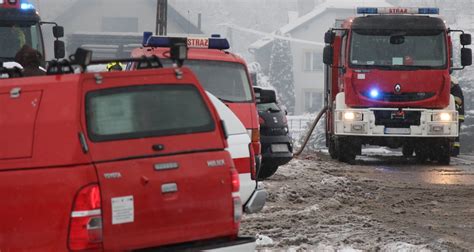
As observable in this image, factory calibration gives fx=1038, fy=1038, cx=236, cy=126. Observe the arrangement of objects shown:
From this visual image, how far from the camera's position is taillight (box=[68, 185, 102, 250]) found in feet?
23.6

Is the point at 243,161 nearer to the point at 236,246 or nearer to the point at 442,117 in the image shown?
the point at 236,246

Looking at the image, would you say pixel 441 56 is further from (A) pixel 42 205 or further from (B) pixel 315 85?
(B) pixel 315 85

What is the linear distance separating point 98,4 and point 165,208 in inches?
2093

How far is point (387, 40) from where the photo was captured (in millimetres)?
21641

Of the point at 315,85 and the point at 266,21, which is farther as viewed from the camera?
the point at 266,21

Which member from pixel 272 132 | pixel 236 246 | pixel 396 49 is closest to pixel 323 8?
pixel 396 49

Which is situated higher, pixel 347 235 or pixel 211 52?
pixel 211 52

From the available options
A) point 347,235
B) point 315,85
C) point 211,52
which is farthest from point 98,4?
point 347,235

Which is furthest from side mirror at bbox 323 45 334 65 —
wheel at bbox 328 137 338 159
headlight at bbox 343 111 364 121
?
wheel at bbox 328 137 338 159

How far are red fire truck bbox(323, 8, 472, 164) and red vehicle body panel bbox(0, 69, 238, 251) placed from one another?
547 inches

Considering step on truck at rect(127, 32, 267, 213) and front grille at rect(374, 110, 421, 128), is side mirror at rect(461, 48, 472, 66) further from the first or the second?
step on truck at rect(127, 32, 267, 213)

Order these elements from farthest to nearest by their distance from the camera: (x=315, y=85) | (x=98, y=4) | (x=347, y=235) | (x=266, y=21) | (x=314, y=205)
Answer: (x=266, y=21)
(x=315, y=85)
(x=98, y=4)
(x=314, y=205)
(x=347, y=235)

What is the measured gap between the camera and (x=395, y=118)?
70.6 ft

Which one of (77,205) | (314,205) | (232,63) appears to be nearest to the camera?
(77,205)
